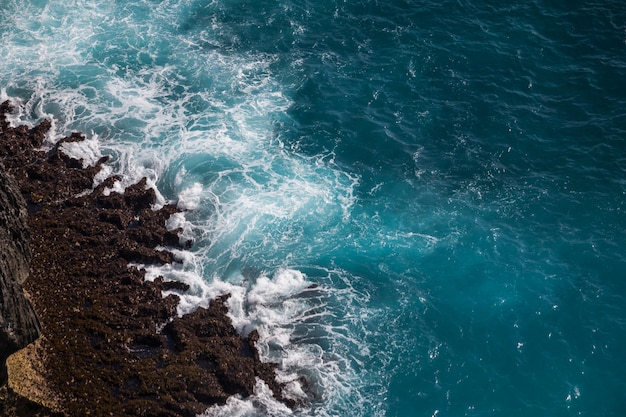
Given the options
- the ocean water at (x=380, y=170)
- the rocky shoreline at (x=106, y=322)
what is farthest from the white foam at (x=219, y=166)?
the rocky shoreline at (x=106, y=322)

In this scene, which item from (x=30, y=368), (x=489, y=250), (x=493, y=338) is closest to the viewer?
(x=30, y=368)

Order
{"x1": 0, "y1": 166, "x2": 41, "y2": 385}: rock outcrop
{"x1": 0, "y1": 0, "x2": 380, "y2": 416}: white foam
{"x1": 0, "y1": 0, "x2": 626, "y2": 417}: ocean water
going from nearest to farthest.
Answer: {"x1": 0, "y1": 166, "x2": 41, "y2": 385}: rock outcrop, {"x1": 0, "y1": 0, "x2": 626, "y2": 417}: ocean water, {"x1": 0, "y1": 0, "x2": 380, "y2": 416}: white foam

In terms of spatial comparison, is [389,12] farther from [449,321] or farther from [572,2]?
[449,321]

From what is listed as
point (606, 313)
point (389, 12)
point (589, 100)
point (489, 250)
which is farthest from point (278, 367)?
point (389, 12)

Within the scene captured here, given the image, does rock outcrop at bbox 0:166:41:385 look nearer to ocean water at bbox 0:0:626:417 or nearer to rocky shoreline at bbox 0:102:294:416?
rocky shoreline at bbox 0:102:294:416

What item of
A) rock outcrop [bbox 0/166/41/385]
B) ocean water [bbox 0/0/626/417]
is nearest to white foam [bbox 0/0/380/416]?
ocean water [bbox 0/0/626/417]

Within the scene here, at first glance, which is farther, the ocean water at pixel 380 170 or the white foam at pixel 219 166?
the white foam at pixel 219 166

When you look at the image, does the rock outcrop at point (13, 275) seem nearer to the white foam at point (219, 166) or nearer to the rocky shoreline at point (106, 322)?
the rocky shoreline at point (106, 322)
